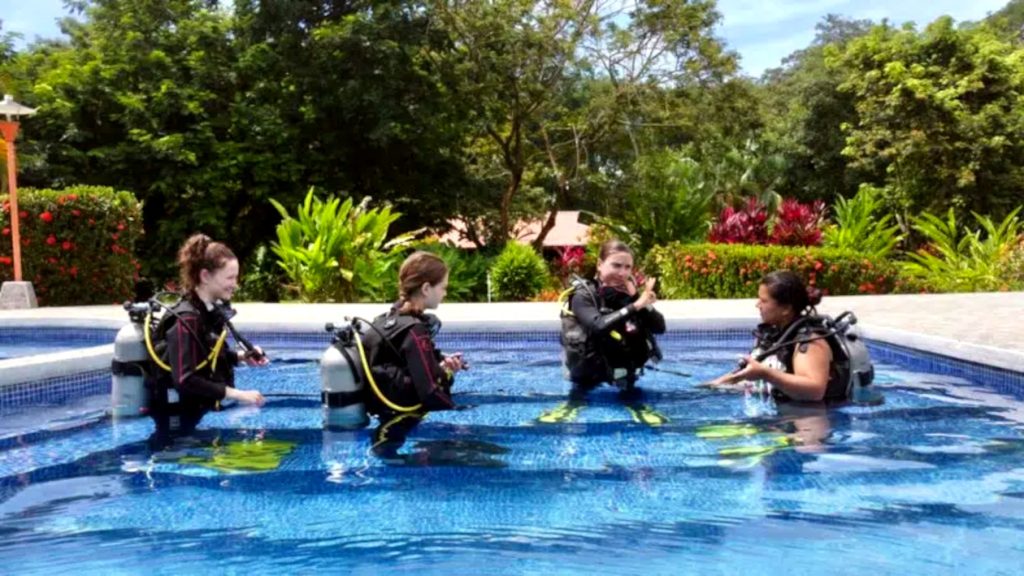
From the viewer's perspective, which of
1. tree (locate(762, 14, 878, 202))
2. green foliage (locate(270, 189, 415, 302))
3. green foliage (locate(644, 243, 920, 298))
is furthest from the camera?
tree (locate(762, 14, 878, 202))

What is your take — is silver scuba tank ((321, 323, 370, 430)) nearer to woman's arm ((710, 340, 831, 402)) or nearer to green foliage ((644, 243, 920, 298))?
woman's arm ((710, 340, 831, 402))

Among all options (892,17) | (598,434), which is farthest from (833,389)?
(892,17)

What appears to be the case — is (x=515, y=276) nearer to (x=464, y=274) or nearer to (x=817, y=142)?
(x=464, y=274)

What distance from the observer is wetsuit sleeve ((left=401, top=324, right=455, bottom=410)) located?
4516mm

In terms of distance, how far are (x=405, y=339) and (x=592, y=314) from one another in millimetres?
1513

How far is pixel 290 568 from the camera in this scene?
317 cm

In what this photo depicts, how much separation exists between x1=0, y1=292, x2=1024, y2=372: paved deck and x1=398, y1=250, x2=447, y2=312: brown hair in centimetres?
383

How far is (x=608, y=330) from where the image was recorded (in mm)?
5801

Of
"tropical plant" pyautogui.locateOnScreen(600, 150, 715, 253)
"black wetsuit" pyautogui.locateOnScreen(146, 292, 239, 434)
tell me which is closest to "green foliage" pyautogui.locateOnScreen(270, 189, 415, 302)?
"tropical plant" pyautogui.locateOnScreen(600, 150, 715, 253)

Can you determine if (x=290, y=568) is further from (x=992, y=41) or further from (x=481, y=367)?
(x=992, y=41)

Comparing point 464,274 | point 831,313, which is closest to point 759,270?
point 831,313

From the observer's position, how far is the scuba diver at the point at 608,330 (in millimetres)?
5750

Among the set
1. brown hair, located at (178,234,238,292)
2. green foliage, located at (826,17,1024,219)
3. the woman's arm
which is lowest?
the woman's arm

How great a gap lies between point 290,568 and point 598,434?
238cm
